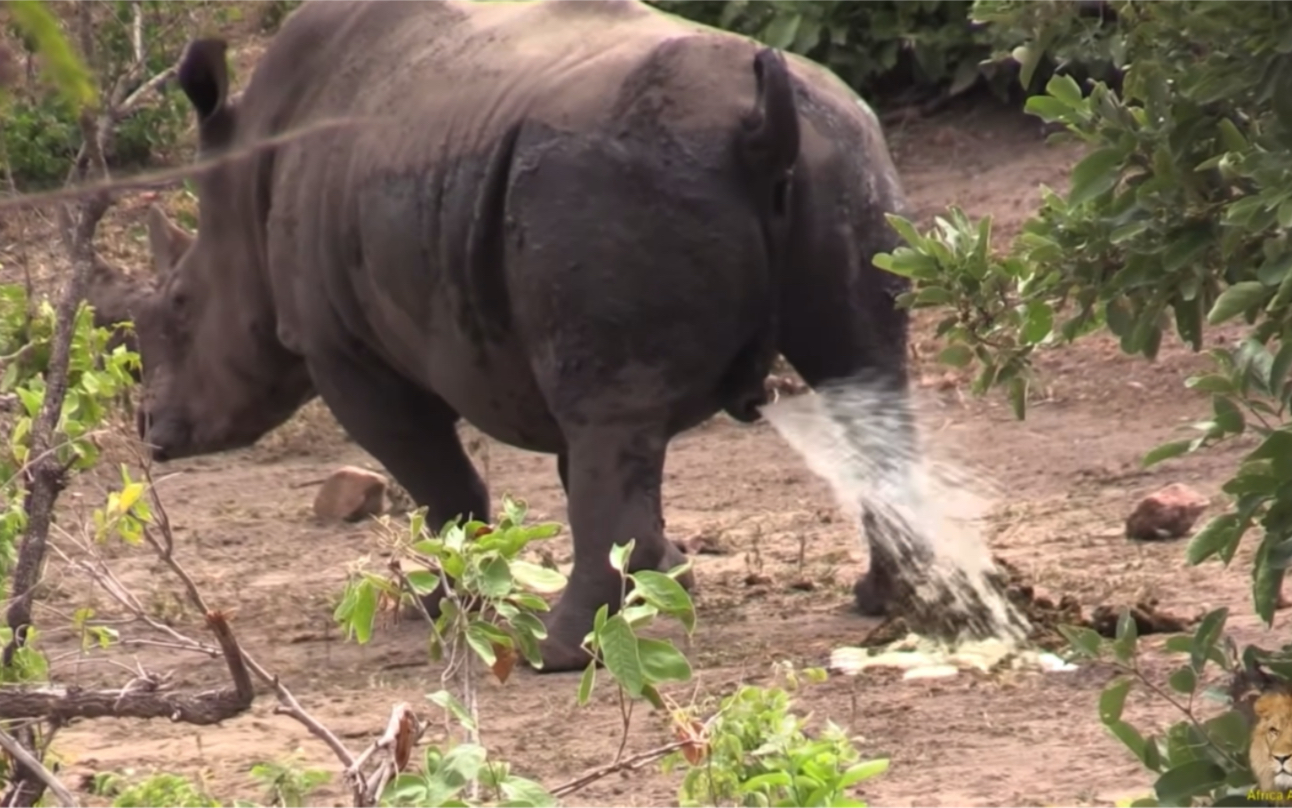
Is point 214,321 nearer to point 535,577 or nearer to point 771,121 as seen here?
point 771,121

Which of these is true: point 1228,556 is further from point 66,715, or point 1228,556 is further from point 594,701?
point 594,701

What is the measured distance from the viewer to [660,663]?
9.05 ft

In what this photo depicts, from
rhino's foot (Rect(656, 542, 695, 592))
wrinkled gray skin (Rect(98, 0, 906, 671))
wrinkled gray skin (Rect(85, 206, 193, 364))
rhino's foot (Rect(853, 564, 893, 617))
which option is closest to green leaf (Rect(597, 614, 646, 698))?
wrinkled gray skin (Rect(98, 0, 906, 671))

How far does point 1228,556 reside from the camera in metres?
3.00

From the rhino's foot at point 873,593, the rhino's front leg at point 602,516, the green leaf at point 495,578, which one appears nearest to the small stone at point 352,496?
the rhino's foot at point 873,593

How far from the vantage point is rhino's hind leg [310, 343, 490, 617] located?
604cm

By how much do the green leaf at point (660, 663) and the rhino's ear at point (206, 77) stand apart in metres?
3.76

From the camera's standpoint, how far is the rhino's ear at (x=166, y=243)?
270 inches

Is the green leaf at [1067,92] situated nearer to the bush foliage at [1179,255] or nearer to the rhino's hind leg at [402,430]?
the bush foliage at [1179,255]

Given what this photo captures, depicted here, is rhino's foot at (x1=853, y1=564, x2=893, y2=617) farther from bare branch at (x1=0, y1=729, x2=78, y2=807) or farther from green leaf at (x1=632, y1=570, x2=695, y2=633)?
bare branch at (x1=0, y1=729, x2=78, y2=807)

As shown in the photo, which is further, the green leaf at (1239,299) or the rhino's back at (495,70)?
the rhino's back at (495,70)

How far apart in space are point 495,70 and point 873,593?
1507 millimetres

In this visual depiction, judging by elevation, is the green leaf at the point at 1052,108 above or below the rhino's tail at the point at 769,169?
above

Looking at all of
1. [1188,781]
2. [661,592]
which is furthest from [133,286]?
Answer: [1188,781]
